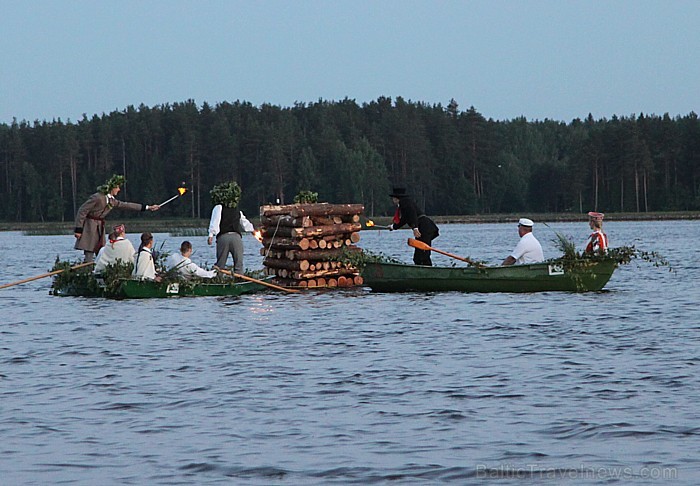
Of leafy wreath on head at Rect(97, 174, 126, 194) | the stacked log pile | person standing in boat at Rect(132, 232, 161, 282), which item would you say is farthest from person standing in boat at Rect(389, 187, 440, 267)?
leafy wreath on head at Rect(97, 174, 126, 194)

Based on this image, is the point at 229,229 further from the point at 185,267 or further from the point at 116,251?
the point at 116,251

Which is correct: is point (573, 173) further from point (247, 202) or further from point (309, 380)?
point (309, 380)

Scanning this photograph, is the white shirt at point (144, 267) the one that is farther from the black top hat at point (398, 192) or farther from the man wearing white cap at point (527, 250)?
the man wearing white cap at point (527, 250)

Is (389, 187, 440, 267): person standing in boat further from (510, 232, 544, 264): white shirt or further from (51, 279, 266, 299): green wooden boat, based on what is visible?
(51, 279, 266, 299): green wooden boat

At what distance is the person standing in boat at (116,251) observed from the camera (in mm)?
20797

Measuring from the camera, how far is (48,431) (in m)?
9.37

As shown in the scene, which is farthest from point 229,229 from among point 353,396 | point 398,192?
point 353,396

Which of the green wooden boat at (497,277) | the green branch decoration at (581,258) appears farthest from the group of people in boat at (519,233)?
the green wooden boat at (497,277)

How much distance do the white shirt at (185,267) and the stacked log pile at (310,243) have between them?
213 cm

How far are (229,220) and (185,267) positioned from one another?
1306mm

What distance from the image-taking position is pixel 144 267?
2055cm

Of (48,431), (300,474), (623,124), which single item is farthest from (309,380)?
(623,124)

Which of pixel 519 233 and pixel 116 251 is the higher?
pixel 519 233

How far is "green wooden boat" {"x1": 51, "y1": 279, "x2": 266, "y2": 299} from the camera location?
67.9 feet
